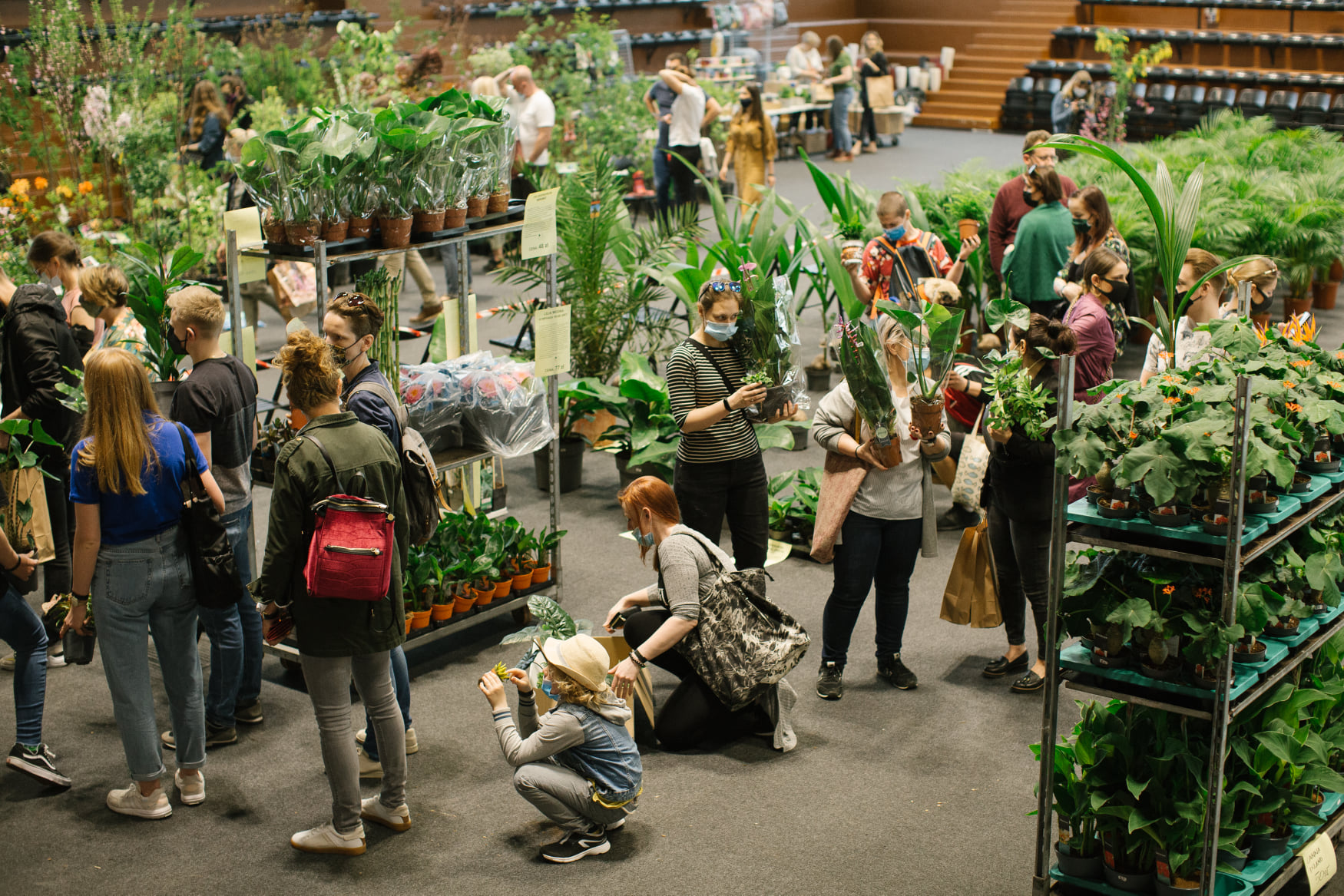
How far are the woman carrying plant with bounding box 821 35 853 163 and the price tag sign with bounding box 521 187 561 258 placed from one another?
1120 centimetres

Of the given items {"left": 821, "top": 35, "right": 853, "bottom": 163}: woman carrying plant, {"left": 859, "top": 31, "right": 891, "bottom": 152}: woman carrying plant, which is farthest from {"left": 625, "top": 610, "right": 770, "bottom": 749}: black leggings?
{"left": 859, "top": 31, "right": 891, "bottom": 152}: woman carrying plant

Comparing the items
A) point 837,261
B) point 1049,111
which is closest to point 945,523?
point 837,261

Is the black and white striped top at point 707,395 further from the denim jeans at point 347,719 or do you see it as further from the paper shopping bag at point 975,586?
the denim jeans at point 347,719

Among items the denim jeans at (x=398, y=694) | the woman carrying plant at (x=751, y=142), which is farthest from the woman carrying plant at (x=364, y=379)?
the woman carrying plant at (x=751, y=142)

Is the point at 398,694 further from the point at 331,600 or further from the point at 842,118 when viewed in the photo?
the point at 842,118

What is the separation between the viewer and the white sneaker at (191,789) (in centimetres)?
369

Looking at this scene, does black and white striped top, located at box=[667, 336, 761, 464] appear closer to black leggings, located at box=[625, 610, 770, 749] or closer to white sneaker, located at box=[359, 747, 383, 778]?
black leggings, located at box=[625, 610, 770, 749]

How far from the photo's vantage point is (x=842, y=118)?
15562 millimetres

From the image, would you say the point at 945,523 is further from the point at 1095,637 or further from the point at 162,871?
the point at 162,871

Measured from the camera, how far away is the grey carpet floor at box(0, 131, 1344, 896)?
3342 millimetres

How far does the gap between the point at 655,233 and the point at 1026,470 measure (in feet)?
11.8

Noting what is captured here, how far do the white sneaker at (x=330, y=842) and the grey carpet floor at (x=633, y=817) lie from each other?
0.04 meters

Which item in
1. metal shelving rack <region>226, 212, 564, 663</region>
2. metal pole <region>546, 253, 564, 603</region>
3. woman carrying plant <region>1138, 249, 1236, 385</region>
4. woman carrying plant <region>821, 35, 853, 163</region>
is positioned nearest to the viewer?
metal shelving rack <region>226, 212, 564, 663</region>

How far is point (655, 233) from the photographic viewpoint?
23.5ft
